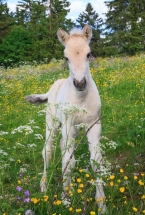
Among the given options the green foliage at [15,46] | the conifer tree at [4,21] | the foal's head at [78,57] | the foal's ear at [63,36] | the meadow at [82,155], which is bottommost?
the meadow at [82,155]

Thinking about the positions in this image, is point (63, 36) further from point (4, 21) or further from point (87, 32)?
point (4, 21)

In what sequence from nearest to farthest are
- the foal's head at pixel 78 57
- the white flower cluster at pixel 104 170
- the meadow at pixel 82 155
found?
the white flower cluster at pixel 104 170 → the meadow at pixel 82 155 → the foal's head at pixel 78 57

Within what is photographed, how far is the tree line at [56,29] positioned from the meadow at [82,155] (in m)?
27.5

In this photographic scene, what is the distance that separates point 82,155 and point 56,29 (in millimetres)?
41409

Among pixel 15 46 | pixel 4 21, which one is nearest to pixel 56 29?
pixel 15 46

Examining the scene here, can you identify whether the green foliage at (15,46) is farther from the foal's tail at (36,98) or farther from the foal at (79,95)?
the foal at (79,95)

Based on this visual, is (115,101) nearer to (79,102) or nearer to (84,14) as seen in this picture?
(79,102)

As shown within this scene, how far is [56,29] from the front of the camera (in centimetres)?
4416

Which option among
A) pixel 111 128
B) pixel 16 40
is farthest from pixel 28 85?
pixel 16 40

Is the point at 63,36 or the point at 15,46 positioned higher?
the point at 15,46

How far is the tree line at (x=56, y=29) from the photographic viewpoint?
42219mm

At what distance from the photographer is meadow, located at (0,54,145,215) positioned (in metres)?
3.49

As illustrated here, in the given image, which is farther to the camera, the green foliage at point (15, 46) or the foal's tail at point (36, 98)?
the green foliage at point (15, 46)

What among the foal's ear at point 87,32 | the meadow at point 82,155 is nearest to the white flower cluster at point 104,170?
the meadow at point 82,155
